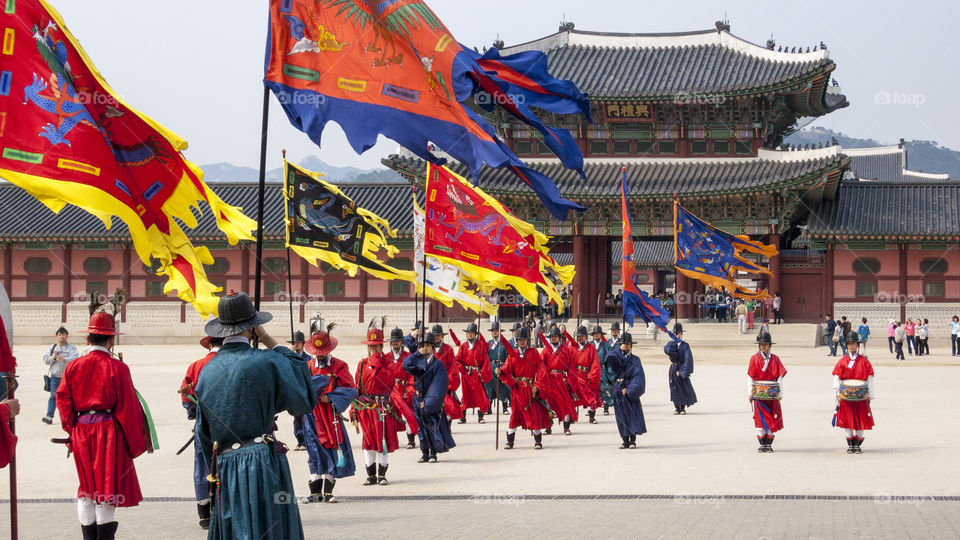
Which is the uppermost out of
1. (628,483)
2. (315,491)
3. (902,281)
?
(902,281)

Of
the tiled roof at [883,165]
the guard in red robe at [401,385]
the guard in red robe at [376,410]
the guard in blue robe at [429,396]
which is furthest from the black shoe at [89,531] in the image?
the tiled roof at [883,165]

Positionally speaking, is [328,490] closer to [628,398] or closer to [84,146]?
[84,146]

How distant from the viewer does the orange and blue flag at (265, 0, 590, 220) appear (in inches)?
340

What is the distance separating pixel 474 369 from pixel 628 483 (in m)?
6.50

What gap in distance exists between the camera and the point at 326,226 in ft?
50.4

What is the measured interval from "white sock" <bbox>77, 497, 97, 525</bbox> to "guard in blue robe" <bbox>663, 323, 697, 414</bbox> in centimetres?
1303

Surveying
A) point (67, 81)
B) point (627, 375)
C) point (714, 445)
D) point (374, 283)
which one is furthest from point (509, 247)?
point (374, 283)

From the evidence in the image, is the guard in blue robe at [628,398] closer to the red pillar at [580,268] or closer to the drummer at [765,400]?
the drummer at [765,400]

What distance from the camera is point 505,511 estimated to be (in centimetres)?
972

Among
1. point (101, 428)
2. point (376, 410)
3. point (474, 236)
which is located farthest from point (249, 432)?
point (474, 236)

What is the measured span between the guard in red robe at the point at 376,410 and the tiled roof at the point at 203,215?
2733 centimetres

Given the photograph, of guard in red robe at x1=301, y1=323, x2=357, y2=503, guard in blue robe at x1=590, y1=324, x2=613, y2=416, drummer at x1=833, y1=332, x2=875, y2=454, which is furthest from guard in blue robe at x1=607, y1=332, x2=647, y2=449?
guard in red robe at x1=301, y1=323, x2=357, y2=503

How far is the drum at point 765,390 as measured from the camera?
1403cm

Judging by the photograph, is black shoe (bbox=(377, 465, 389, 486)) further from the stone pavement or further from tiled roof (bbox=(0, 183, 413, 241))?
tiled roof (bbox=(0, 183, 413, 241))
